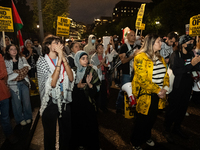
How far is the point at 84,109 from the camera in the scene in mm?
2814

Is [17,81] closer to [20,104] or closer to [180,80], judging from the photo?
[20,104]

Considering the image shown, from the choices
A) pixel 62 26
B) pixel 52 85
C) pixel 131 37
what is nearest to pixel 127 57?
pixel 131 37

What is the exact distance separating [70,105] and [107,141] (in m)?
1.26

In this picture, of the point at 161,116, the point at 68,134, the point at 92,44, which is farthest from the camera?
the point at 92,44

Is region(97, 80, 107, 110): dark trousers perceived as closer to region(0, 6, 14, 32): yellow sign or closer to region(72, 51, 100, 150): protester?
region(72, 51, 100, 150): protester

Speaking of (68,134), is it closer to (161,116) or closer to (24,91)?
(24,91)

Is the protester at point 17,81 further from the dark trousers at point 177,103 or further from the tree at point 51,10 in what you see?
the tree at point 51,10

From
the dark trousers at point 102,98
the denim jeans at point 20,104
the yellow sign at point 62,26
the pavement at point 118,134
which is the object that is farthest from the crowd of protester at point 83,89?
the yellow sign at point 62,26

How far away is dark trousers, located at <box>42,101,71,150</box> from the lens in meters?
2.41

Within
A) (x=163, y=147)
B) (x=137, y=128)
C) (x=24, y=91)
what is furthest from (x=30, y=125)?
(x=163, y=147)

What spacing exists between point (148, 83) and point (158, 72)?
29 cm

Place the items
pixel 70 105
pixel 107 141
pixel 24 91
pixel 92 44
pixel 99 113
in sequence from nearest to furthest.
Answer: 1. pixel 70 105
2. pixel 107 141
3. pixel 24 91
4. pixel 99 113
5. pixel 92 44

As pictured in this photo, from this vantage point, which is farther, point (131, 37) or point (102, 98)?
point (102, 98)

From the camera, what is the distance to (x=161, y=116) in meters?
4.45
